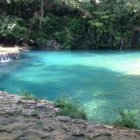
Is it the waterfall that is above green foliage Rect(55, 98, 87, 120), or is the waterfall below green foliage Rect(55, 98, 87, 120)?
below

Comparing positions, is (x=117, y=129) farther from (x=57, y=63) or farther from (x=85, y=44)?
(x=85, y=44)

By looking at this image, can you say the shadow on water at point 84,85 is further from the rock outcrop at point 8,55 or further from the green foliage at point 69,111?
the rock outcrop at point 8,55

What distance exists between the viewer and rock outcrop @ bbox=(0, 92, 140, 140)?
5.36m

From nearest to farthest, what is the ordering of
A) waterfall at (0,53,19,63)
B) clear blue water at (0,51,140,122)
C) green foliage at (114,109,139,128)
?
green foliage at (114,109,139,128) → clear blue water at (0,51,140,122) → waterfall at (0,53,19,63)

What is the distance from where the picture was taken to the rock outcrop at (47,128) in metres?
5.36

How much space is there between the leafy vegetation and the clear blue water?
2898 mm

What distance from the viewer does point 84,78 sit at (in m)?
15.1

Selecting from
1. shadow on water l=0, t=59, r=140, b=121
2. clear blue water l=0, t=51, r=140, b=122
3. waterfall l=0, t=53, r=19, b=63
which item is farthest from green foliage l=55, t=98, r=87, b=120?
waterfall l=0, t=53, r=19, b=63

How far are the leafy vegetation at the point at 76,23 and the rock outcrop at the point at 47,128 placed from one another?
59.6 ft

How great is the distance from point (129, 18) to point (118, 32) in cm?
130

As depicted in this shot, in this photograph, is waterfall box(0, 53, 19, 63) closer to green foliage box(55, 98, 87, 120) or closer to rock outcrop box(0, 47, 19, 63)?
rock outcrop box(0, 47, 19, 63)

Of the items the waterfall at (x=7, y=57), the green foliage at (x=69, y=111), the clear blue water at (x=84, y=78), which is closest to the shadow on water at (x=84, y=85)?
the clear blue water at (x=84, y=78)

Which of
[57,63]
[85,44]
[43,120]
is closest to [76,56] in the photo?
[57,63]

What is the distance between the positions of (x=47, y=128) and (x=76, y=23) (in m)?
20.5
